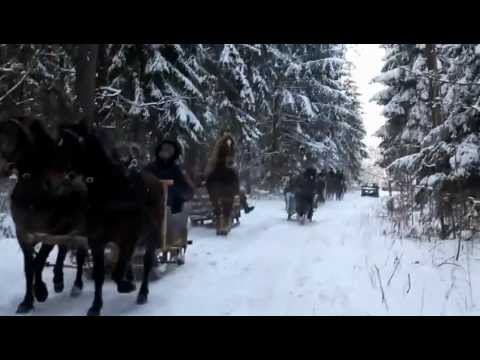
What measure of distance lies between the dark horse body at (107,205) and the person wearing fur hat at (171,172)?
1408 millimetres

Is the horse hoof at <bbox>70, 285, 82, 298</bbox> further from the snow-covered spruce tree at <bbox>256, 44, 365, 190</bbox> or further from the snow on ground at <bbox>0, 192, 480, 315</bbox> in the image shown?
the snow-covered spruce tree at <bbox>256, 44, 365, 190</bbox>

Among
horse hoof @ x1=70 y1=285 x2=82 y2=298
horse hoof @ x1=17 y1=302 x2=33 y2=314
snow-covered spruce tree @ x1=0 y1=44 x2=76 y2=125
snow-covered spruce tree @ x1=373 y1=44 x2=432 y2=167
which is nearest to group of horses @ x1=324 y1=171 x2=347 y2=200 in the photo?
snow-covered spruce tree @ x1=373 y1=44 x2=432 y2=167

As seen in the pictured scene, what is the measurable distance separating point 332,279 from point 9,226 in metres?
6.25

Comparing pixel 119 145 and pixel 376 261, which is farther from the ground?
pixel 119 145

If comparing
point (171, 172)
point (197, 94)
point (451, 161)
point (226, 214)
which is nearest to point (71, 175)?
point (171, 172)

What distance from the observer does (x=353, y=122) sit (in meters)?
33.0

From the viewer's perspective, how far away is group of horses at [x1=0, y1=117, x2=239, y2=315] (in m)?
3.78

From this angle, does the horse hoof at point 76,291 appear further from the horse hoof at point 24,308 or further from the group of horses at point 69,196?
the horse hoof at point 24,308

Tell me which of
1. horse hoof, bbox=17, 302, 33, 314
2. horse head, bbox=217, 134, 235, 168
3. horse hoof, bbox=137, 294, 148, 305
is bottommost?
horse hoof, bbox=137, 294, 148, 305

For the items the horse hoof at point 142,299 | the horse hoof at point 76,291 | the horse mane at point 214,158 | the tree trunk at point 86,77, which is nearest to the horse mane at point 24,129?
the horse hoof at point 76,291

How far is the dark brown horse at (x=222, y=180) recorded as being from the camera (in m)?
9.01

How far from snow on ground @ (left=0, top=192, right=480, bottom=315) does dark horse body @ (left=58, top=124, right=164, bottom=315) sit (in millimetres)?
481
